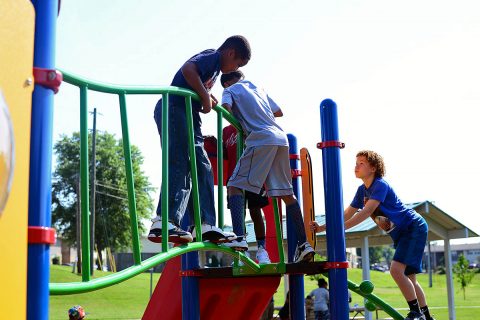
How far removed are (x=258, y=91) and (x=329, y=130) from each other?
54cm

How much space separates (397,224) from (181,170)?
1.76m

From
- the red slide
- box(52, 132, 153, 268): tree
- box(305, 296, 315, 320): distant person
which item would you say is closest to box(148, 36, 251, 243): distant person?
the red slide

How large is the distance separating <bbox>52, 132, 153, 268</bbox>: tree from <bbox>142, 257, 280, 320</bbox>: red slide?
3842 cm

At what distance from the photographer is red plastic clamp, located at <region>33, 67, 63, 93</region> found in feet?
5.74

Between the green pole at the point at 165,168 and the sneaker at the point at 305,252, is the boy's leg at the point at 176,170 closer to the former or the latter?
the green pole at the point at 165,168

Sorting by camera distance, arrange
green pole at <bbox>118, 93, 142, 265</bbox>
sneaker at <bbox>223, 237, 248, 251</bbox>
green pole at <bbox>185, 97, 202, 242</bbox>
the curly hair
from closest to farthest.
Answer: green pole at <bbox>118, 93, 142, 265</bbox> < green pole at <bbox>185, 97, 202, 242</bbox> < sneaker at <bbox>223, 237, 248, 251</bbox> < the curly hair

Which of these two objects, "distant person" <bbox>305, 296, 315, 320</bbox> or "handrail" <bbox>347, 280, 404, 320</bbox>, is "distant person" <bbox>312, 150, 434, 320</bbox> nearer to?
"handrail" <bbox>347, 280, 404, 320</bbox>

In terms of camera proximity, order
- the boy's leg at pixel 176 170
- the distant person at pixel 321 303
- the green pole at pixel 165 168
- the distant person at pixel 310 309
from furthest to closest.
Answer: the distant person at pixel 310 309, the distant person at pixel 321 303, the boy's leg at pixel 176 170, the green pole at pixel 165 168

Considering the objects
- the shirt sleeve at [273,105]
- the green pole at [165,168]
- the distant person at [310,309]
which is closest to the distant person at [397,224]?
the shirt sleeve at [273,105]

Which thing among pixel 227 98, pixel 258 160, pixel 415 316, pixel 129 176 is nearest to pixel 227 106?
pixel 227 98

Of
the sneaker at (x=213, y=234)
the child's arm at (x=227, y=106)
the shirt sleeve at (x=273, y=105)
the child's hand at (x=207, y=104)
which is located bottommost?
the sneaker at (x=213, y=234)

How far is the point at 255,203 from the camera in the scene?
4422 mm

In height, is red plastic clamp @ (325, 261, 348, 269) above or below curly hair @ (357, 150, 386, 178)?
below

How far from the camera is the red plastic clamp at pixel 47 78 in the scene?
175 cm
